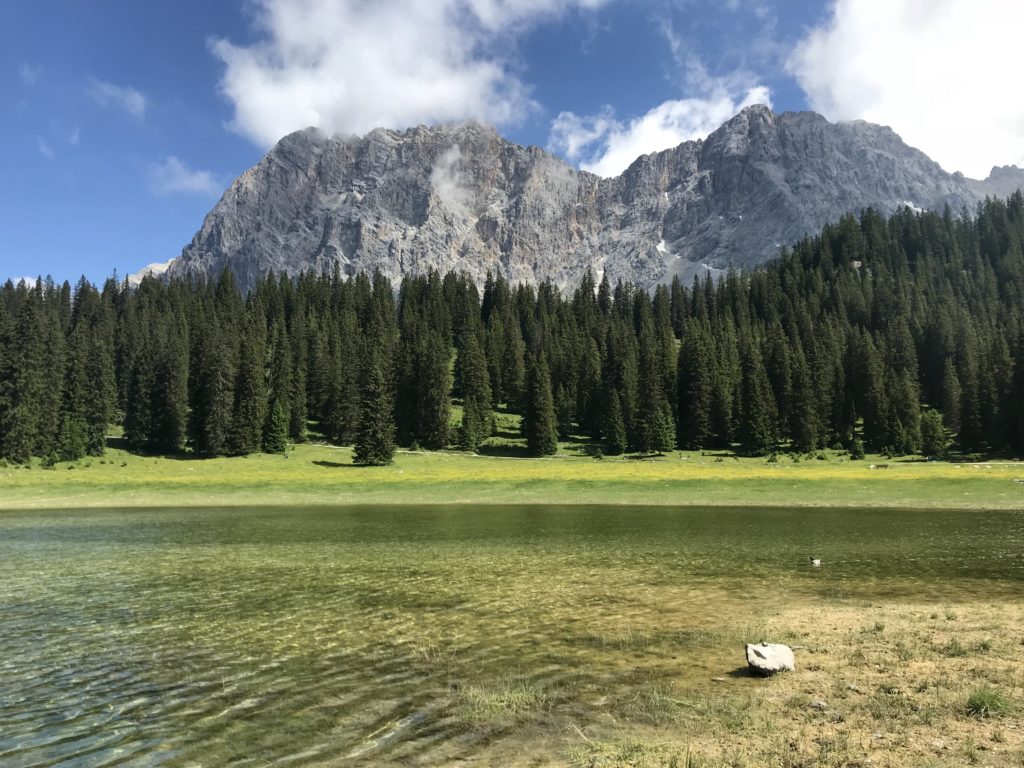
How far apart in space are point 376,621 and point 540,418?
9250 centimetres

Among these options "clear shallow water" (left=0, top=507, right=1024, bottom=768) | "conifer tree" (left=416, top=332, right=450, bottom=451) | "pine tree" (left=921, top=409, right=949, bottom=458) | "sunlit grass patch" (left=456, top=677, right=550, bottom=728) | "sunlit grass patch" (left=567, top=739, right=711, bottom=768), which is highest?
"conifer tree" (left=416, top=332, right=450, bottom=451)

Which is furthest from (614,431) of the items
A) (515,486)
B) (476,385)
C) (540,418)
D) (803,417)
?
(515,486)

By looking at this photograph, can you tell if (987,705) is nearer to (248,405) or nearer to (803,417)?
(803,417)

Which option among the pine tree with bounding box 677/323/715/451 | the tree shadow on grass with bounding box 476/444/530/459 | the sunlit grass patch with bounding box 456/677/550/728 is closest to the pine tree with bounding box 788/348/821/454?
the pine tree with bounding box 677/323/715/451

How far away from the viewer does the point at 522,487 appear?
6525 centimetres

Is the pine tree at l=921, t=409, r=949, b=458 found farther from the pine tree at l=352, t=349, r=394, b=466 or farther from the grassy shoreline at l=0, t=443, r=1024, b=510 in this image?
the pine tree at l=352, t=349, r=394, b=466

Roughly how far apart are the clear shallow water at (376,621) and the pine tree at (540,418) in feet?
231

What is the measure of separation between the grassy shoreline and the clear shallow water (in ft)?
64.2

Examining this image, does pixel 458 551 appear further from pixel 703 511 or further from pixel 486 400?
pixel 486 400

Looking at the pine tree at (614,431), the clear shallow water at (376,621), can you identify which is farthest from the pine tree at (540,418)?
the clear shallow water at (376,621)

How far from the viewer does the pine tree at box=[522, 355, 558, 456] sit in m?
108

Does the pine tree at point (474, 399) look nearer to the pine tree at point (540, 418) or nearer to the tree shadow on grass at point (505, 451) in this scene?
the tree shadow on grass at point (505, 451)

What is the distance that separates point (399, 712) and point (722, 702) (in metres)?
5.40

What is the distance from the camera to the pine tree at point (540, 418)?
353 ft
